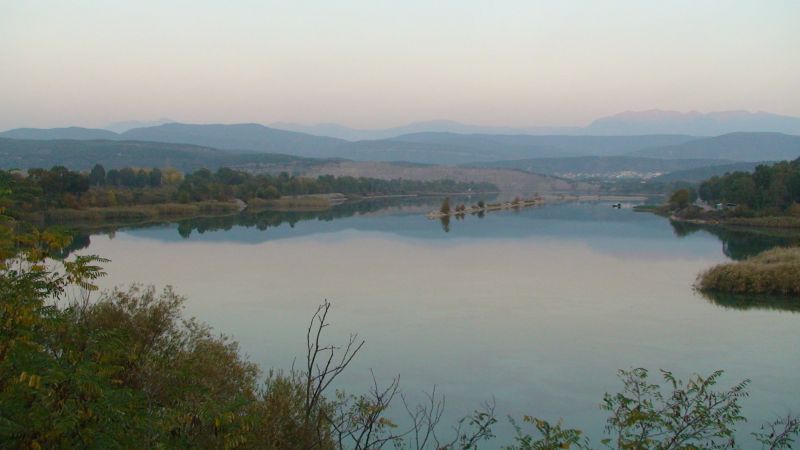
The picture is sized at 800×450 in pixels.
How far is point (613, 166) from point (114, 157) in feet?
292

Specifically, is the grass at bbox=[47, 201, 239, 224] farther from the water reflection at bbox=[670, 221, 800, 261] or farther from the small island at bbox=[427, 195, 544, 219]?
the water reflection at bbox=[670, 221, 800, 261]

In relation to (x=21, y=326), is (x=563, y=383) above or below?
below

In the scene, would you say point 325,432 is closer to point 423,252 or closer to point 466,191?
point 423,252

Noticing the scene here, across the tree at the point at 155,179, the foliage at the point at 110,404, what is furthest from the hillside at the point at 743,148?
the foliage at the point at 110,404

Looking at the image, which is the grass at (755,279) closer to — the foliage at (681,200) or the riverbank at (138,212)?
the riverbank at (138,212)

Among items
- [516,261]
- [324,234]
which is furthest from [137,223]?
[516,261]

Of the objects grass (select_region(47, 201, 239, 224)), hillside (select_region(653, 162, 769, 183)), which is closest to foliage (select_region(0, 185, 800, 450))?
grass (select_region(47, 201, 239, 224))

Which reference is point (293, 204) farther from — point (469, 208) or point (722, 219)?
point (722, 219)

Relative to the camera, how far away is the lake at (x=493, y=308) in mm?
9766

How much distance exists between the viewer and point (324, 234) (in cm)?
3150

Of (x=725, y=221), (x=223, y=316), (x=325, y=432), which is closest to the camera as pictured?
(x=325, y=432)

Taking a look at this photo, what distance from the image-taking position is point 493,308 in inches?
583

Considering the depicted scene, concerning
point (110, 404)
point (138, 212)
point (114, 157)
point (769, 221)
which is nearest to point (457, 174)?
point (114, 157)

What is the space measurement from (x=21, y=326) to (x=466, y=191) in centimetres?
8376
